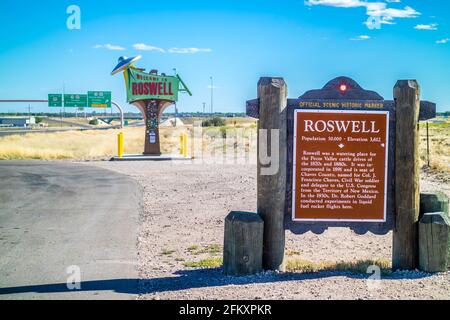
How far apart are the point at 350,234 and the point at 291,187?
11.2 feet

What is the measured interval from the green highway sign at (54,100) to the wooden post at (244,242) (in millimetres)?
50412

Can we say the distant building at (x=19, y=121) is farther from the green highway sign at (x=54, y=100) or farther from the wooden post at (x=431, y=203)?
the wooden post at (x=431, y=203)

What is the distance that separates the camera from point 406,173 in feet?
21.7

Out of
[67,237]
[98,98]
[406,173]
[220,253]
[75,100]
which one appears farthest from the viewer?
[75,100]

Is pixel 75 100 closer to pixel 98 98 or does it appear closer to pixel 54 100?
pixel 54 100

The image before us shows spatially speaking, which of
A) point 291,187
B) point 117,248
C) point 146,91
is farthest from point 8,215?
point 146,91

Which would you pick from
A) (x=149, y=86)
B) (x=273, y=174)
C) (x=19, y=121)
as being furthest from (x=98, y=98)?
(x=19, y=121)

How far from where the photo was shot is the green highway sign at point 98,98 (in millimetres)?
53250

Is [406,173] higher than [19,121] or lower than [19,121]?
lower

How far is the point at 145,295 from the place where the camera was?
575cm

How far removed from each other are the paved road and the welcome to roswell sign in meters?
11.8

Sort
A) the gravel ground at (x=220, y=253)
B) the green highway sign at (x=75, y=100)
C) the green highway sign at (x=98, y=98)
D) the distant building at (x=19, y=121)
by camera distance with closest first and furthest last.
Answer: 1. the gravel ground at (x=220, y=253)
2. the green highway sign at (x=98, y=98)
3. the green highway sign at (x=75, y=100)
4. the distant building at (x=19, y=121)

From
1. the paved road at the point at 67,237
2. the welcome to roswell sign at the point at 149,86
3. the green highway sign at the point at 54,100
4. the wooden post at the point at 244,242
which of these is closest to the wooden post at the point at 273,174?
the wooden post at the point at 244,242

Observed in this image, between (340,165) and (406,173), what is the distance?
2.63ft
